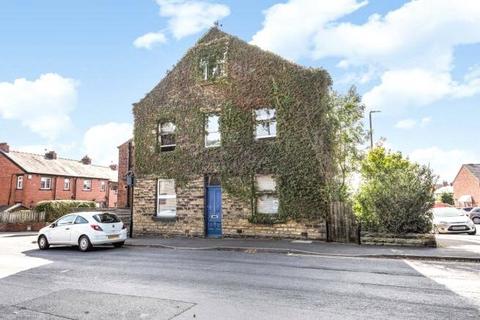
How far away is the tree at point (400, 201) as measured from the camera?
13086mm

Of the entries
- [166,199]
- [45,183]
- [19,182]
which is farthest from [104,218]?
[45,183]

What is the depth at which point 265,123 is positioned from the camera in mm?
16234

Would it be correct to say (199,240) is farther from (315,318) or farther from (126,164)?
(126,164)

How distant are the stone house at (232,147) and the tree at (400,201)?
186cm

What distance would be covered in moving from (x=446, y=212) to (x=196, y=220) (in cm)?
1427

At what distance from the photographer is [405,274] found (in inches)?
324

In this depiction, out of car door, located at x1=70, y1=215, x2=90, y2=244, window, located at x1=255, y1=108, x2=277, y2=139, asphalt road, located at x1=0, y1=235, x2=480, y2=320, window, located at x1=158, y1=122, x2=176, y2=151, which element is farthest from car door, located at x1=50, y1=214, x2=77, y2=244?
window, located at x1=255, y1=108, x2=277, y2=139

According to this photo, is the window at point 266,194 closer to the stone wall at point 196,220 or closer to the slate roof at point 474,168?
the stone wall at point 196,220

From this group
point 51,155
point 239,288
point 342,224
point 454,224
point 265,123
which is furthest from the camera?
point 51,155

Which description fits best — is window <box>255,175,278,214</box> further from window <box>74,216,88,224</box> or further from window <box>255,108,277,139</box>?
window <box>74,216,88,224</box>

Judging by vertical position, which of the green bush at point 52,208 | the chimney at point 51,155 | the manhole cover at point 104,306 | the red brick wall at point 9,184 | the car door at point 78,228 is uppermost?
the chimney at point 51,155

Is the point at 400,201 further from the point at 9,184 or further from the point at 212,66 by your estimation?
the point at 9,184

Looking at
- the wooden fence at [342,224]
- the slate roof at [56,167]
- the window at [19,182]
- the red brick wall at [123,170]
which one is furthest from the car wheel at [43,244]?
the window at [19,182]

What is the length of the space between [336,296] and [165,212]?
42.1 feet
